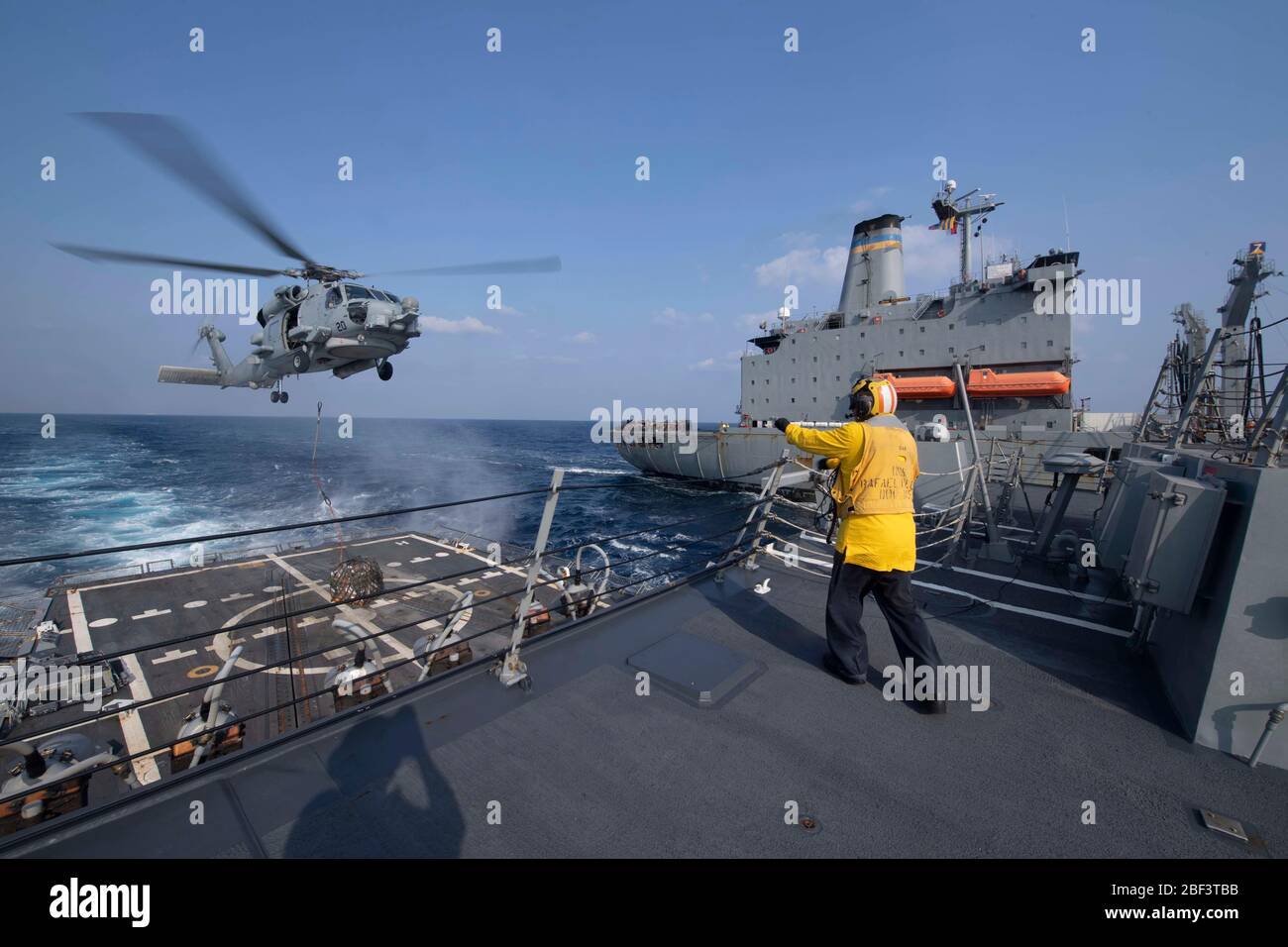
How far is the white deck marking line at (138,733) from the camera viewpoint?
8.05 meters

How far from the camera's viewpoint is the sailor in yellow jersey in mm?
3479

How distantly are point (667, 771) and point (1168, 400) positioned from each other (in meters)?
22.1

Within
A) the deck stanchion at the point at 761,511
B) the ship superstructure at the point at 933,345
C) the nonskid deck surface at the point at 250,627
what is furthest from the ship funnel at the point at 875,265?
the deck stanchion at the point at 761,511

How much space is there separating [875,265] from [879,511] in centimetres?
3035

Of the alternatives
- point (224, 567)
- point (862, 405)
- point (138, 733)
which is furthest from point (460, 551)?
point (862, 405)

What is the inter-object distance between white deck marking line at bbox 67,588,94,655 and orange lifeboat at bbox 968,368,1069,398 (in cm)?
3135

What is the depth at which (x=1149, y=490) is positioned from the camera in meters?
3.36

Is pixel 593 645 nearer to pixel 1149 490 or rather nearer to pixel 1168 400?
pixel 1149 490

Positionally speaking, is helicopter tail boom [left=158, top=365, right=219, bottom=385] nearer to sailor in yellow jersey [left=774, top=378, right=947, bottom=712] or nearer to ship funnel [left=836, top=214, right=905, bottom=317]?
sailor in yellow jersey [left=774, top=378, right=947, bottom=712]

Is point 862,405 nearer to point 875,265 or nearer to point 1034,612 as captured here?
point 1034,612

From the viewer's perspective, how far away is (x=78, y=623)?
Result: 13.4 m

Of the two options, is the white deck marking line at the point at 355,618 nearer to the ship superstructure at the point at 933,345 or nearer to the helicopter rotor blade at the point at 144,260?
the helicopter rotor blade at the point at 144,260

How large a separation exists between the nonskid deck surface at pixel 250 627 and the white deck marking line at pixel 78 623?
0.03 meters

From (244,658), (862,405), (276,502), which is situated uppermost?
(862,405)
